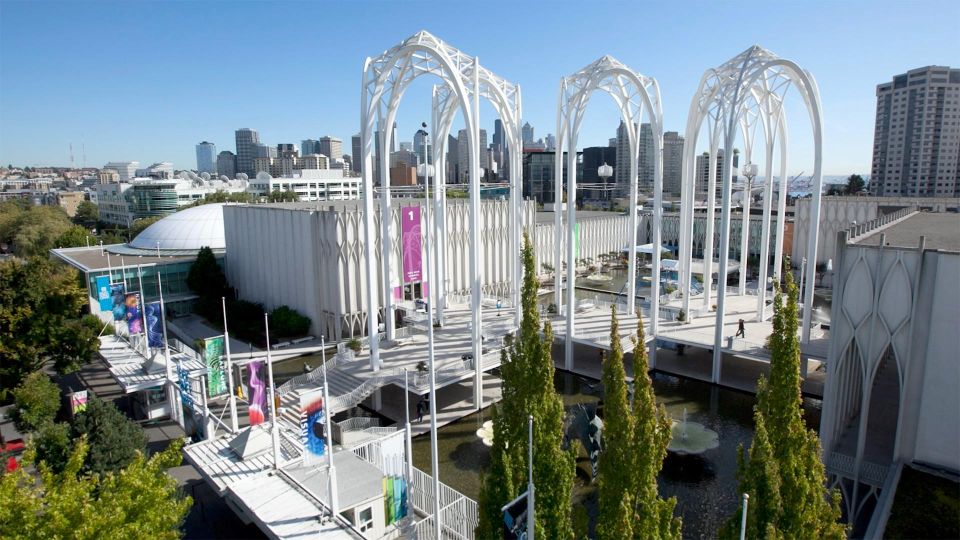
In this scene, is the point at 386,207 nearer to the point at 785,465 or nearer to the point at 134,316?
the point at 134,316

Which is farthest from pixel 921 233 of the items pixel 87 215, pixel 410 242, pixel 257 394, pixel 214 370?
pixel 87 215

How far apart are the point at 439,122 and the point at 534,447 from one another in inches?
969

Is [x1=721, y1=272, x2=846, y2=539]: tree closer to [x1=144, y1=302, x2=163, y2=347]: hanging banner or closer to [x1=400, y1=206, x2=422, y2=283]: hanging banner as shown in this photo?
[x1=400, y1=206, x2=422, y2=283]: hanging banner

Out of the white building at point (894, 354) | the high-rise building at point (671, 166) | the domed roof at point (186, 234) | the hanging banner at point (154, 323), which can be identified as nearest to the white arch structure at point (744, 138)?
the white building at point (894, 354)

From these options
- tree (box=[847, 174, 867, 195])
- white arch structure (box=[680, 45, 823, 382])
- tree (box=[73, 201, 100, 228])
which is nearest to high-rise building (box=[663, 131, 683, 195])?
tree (box=[847, 174, 867, 195])

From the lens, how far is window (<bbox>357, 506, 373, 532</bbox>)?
49.4 ft

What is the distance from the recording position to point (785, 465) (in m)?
9.40

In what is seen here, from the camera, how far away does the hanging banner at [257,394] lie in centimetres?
1770

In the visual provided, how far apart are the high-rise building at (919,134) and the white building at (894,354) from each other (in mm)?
96788

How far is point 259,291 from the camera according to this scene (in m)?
38.2

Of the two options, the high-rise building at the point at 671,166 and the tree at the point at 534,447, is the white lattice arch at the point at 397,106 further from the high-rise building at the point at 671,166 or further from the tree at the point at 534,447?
Result: the high-rise building at the point at 671,166

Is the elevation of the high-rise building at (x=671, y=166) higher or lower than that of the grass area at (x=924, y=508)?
higher

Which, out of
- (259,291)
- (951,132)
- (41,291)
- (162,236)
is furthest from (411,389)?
(951,132)

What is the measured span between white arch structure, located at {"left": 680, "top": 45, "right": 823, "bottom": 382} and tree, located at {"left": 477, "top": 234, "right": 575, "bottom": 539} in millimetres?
18672
